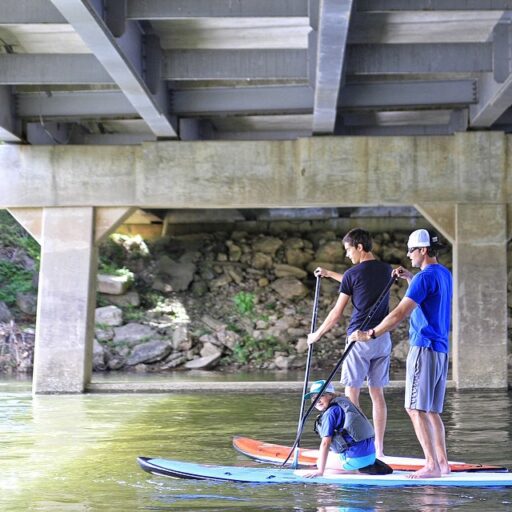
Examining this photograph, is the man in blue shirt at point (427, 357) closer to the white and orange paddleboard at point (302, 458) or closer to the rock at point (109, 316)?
the white and orange paddleboard at point (302, 458)

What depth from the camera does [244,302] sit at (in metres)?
23.1

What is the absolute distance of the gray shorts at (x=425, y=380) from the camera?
6711 millimetres

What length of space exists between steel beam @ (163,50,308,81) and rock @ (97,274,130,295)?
430 inches

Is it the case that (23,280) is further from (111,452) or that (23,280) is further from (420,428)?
(420,428)

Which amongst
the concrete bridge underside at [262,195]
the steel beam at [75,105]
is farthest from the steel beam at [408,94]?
the steel beam at [75,105]

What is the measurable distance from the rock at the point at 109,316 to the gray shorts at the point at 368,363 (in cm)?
1426

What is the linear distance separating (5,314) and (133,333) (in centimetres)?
322

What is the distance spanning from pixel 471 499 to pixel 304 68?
7.70 meters

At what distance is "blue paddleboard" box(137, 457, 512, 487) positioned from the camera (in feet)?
21.9

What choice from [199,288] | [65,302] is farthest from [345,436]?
[199,288]

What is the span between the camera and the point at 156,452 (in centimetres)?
848

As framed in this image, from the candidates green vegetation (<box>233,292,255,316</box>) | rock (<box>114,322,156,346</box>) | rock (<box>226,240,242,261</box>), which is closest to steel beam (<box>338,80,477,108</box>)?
rock (<box>114,322,156,346</box>)

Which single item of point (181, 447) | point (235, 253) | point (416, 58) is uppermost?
point (416, 58)

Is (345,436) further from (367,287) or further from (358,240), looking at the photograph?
(358,240)
